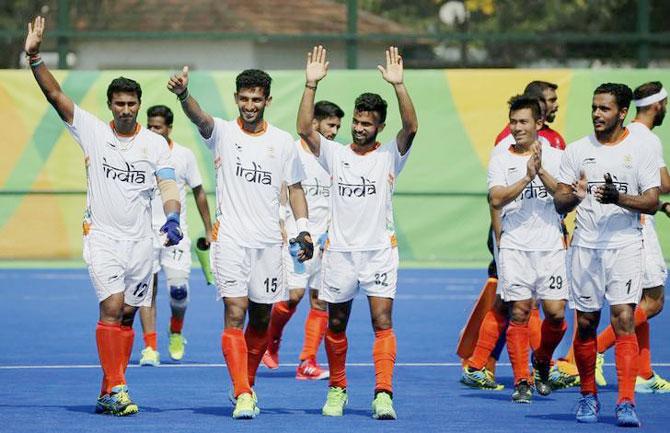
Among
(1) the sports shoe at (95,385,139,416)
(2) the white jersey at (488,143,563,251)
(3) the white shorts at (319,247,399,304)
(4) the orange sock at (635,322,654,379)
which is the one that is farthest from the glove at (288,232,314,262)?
(4) the orange sock at (635,322,654,379)

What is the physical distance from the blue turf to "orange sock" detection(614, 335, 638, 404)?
25 centimetres

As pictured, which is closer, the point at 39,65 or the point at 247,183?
the point at 39,65

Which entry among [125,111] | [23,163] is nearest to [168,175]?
[125,111]

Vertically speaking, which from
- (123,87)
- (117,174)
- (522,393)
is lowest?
(522,393)

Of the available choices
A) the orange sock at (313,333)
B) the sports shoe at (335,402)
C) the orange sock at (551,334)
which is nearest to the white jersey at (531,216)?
the orange sock at (551,334)

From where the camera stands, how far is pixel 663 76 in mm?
22859

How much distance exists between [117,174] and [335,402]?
89.6 inches

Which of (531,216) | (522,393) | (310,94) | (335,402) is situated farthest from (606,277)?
(310,94)

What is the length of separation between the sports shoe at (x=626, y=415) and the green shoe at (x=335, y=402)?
196 cm

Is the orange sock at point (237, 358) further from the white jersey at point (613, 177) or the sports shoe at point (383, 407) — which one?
the white jersey at point (613, 177)

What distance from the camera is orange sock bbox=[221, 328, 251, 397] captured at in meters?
10.4

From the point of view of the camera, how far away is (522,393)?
1130cm

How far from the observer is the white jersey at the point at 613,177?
10336mm

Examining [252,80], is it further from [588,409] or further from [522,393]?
[588,409]
